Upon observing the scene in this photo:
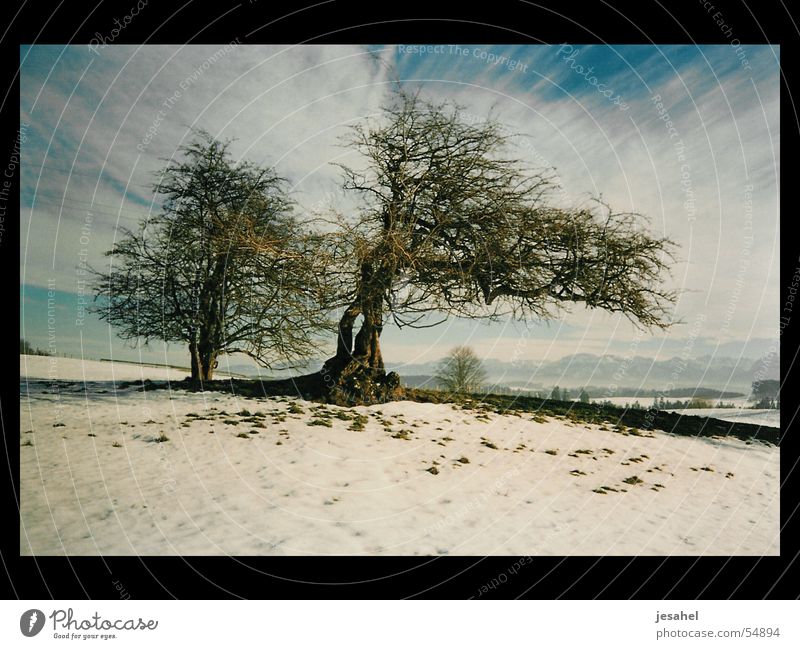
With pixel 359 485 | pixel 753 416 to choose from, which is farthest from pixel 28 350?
pixel 753 416

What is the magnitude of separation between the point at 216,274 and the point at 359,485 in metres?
5.32

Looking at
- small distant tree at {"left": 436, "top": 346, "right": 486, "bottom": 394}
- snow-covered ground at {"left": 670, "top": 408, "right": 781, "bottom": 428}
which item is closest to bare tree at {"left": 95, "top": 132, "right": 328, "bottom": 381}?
small distant tree at {"left": 436, "top": 346, "right": 486, "bottom": 394}

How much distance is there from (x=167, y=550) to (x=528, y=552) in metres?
4.41

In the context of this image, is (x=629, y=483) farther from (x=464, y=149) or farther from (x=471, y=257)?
(x=464, y=149)

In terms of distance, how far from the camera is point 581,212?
8312 mm

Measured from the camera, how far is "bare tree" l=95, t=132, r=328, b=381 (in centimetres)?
837

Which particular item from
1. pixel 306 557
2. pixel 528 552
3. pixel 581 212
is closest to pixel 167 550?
pixel 306 557

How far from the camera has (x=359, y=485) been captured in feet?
20.9

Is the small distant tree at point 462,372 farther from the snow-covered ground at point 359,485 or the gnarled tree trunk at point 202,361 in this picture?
the gnarled tree trunk at point 202,361

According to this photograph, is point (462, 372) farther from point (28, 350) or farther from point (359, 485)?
point (28, 350)

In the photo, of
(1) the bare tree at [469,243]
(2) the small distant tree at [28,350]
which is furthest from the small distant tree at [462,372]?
(2) the small distant tree at [28,350]

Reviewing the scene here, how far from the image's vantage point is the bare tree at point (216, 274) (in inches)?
329

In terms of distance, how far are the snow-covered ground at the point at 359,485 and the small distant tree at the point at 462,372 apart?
1.15 meters

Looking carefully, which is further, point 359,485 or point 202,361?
point 202,361
